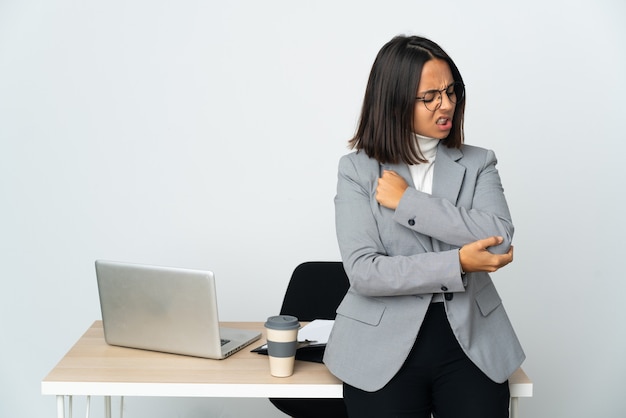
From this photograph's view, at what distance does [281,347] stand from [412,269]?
0.40 metres

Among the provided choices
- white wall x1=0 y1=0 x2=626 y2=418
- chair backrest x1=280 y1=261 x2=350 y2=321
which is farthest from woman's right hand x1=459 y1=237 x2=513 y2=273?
white wall x1=0 y1=0 x2=626 y2=418

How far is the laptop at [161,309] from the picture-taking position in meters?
2.08

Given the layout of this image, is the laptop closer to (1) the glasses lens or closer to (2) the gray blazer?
(2) the gray blazer

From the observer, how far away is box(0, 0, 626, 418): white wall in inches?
145

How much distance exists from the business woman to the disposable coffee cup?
0.09 meters

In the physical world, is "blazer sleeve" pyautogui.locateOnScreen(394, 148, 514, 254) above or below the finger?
above

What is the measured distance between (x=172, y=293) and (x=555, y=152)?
227 cm

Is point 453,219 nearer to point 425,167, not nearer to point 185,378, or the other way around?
point 425,167

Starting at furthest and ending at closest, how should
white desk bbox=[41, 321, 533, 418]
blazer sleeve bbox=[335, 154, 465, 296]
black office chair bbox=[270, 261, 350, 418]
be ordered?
black office chair bbox=[270, 261, 350, 418] < white desk bbox=[41, 321, 533, 418] < blazer sleeve bbox=[335, 154, 465, 296]

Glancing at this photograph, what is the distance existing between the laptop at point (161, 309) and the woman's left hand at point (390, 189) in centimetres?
48

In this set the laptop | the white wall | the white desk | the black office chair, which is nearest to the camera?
the white desk

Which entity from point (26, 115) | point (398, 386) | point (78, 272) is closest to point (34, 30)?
point (26, 115)

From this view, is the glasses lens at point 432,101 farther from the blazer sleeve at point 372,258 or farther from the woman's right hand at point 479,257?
the woman's right hand at point 479,257

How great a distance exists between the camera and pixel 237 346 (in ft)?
7.40
